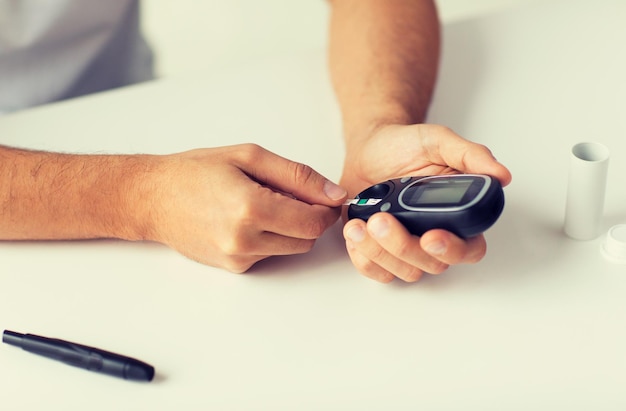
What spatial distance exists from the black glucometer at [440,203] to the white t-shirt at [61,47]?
0.62 metres

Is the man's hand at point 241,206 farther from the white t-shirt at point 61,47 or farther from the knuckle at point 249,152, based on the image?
the white t-shirt at point 61,47

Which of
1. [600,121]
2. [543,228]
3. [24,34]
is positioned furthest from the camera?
[24,34]

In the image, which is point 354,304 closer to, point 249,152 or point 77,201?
point 249,152

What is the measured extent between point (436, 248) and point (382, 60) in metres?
0.41

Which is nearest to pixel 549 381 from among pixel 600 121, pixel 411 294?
pixel 411 294

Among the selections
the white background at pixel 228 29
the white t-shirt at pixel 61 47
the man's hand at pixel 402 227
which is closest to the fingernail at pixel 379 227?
the man's hand at pixel 402 227

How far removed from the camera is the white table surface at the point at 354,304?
57 centimetres

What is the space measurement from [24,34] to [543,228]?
2.51 feet

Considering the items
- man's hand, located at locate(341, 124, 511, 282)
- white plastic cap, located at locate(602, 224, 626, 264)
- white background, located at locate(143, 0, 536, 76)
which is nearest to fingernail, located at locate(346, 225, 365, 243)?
man's hand, located at locate(341, 124, 511, 282)

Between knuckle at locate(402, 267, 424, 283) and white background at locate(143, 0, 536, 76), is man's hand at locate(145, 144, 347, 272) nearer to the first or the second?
knuckle at locate(402, 267, 424, 283)

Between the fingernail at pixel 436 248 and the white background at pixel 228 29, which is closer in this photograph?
the fingernail at pixel 436 248

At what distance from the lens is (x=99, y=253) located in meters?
0.73

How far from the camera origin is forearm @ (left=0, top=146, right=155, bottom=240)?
28.6 inches

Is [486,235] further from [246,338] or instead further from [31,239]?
[31,239]
